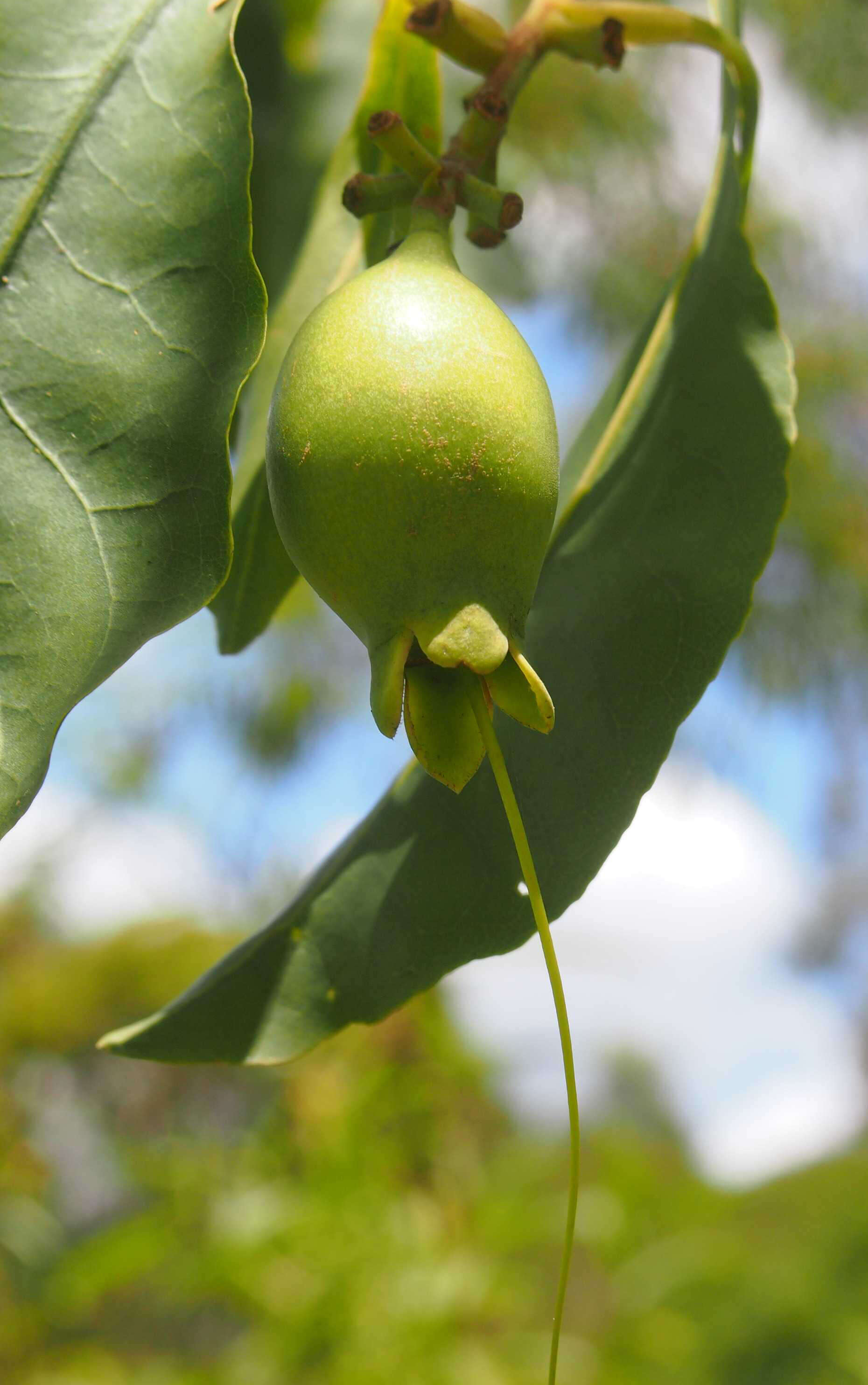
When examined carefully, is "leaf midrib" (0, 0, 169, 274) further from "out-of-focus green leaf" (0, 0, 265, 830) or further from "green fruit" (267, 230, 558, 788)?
"green fruit" (267, 230, 558, 788)

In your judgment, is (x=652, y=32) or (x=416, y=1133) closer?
(x=652, y=32)

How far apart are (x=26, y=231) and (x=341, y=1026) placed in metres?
0.31

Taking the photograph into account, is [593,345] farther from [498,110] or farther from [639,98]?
[498,110]

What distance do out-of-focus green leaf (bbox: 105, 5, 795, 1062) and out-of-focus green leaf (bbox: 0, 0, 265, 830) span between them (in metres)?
0.16

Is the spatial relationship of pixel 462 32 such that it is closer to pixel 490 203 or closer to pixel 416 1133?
pixel 490 203

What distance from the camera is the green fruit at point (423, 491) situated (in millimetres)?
309

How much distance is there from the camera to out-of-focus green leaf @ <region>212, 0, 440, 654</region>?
473mm

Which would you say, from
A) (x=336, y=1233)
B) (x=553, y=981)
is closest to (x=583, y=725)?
(x=553, y=981)

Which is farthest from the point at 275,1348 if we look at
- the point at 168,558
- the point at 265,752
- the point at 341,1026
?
the point at 265,752

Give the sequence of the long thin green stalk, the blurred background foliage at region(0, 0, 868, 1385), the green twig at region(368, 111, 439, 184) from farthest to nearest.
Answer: the blurred background foliage at region(0, 0, 868, 1385), the green twig at region(368, 111, 439, 184), the long thin green stalk

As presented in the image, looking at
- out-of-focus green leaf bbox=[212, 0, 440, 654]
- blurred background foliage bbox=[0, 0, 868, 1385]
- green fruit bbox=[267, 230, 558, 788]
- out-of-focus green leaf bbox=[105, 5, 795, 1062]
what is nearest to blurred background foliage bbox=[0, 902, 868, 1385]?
blurred background foliage bbox=[0, 0, 868, 1385]

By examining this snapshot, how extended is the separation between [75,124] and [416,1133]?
2.26 m

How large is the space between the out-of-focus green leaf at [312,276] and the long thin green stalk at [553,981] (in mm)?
151

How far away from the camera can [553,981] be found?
1.00ft
